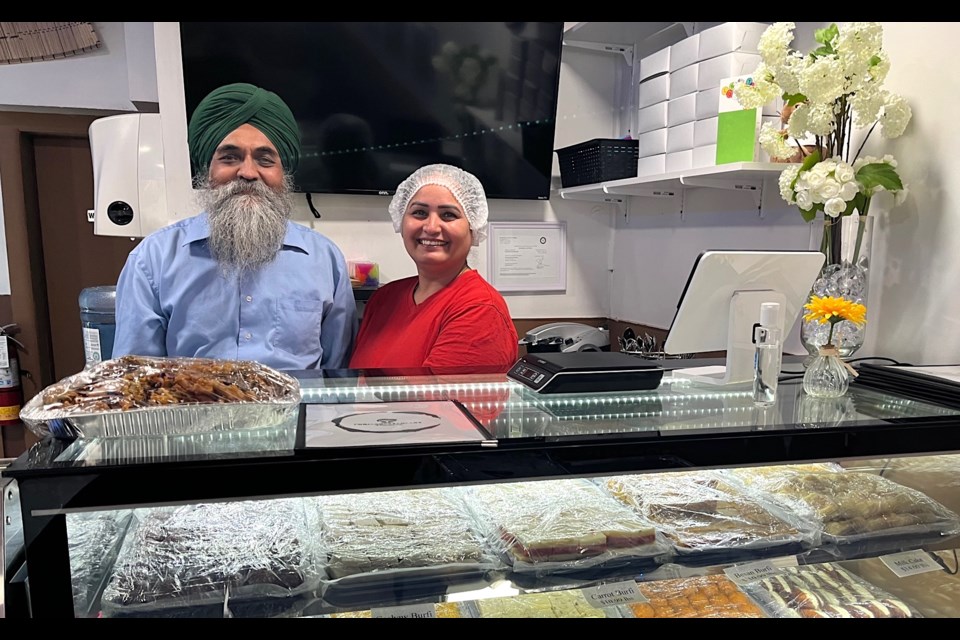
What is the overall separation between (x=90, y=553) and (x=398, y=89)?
2738 mm

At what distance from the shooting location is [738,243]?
280cm

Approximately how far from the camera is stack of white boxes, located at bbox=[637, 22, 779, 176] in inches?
93.4

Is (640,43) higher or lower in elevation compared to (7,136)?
higher

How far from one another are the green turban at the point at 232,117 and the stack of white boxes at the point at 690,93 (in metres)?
1.56

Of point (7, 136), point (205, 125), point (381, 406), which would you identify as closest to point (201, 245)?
point (205, 125)

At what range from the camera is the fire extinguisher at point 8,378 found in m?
3.77

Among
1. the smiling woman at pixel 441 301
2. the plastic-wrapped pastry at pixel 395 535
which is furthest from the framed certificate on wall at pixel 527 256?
the plastic-wrapped pastry at pixel 395 535

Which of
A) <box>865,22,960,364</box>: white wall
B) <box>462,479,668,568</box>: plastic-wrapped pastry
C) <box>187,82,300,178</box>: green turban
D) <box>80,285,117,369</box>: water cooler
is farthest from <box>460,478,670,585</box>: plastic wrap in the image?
<box>80,285,117,369</box>: water cooler

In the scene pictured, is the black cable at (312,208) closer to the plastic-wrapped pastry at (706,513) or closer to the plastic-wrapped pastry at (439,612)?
the plastic-wrapped pastry at (706,513)

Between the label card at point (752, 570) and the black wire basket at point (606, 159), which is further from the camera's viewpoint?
the black wire basket at point (606, 159)

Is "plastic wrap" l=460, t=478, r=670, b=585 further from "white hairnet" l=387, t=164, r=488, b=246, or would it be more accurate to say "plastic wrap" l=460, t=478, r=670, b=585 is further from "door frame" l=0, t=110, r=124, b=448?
"door frame" l=0, t=110, r=124, b=448

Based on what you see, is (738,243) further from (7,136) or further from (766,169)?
(7,136)

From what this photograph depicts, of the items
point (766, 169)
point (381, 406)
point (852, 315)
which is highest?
point (766, 169)
